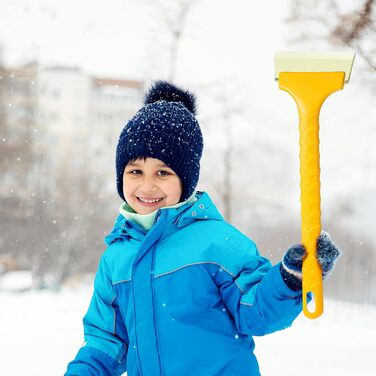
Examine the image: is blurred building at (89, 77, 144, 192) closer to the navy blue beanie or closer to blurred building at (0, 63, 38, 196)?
blurred building at (0, 63, 38, 196)

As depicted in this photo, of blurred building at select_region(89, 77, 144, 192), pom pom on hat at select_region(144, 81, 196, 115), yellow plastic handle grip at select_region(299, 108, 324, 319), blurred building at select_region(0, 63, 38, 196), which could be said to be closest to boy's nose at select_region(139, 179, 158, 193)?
pom pom on hat at select_region(144, 81, 196, 115)

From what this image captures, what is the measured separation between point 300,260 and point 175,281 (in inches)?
15.2

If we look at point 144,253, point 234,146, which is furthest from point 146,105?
point 234,146

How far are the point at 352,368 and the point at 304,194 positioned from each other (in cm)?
463

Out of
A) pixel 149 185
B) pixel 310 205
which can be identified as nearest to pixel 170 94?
pixel 149 185

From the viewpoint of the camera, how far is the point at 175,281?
1.54 m

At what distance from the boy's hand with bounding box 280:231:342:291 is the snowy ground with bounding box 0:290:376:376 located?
4138 millimetres

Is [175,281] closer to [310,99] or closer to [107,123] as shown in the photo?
[310,99]

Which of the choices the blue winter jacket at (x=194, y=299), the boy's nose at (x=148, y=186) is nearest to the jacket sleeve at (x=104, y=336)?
the blue winter jacket at (x=194, y=299)

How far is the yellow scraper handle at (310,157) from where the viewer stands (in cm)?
126

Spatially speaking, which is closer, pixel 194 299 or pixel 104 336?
pixel 194 299

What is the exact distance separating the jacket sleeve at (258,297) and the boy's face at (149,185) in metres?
0.30

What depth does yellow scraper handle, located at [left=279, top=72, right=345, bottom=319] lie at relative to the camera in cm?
126

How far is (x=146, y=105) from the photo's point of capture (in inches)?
77.5
